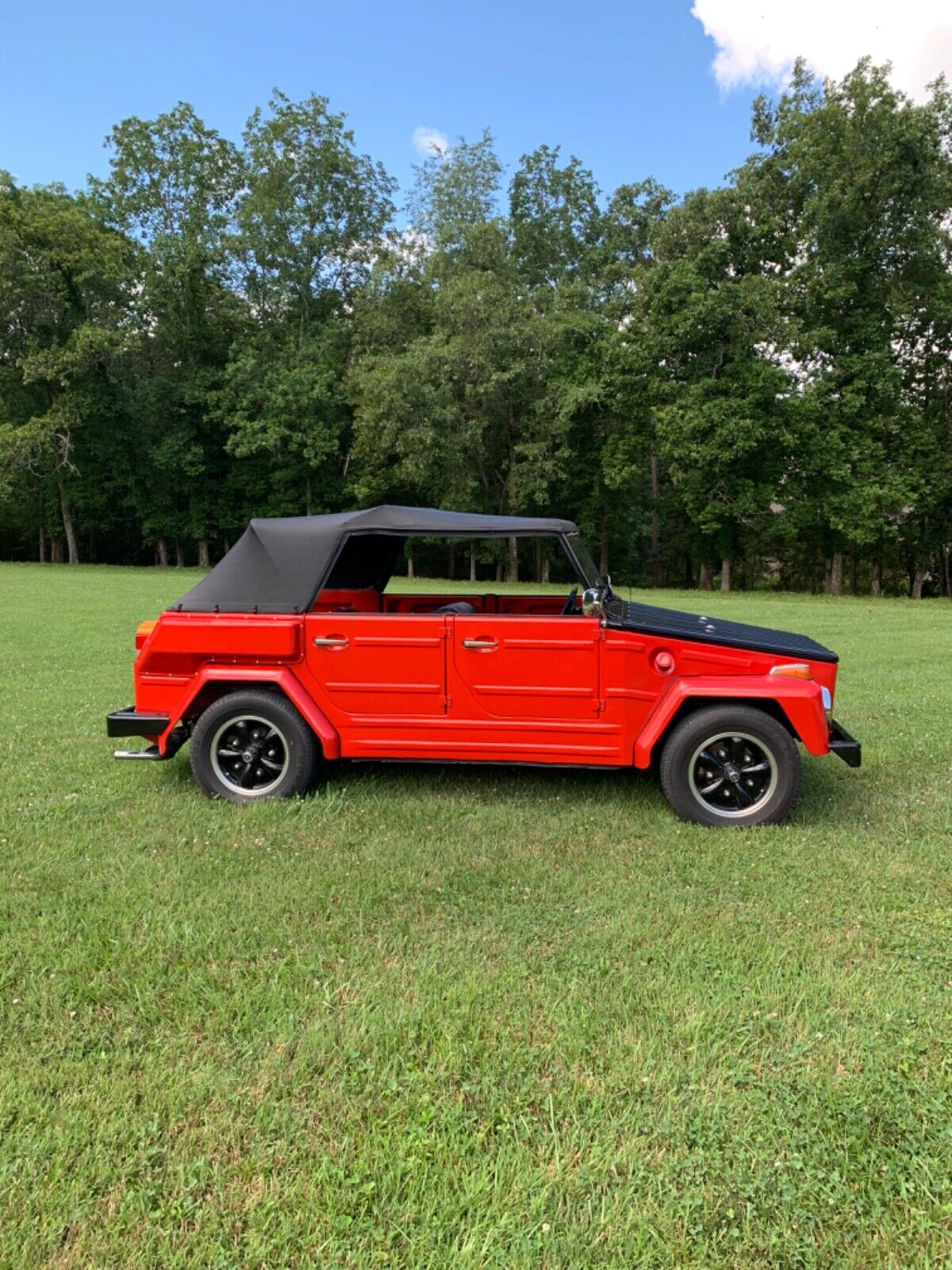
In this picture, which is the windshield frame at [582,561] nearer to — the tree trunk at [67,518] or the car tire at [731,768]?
the car tire at [731,768]

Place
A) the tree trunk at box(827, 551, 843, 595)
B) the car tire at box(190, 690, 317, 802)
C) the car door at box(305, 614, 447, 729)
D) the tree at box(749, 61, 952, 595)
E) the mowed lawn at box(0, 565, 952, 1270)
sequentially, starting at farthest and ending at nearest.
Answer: the tree trunk at box(827, 551, 843, 595) < the tree at box(749, 61, 952, 595) < the car tire at box(190, 690, 317, 802) < the car door at box(305, 614, 447, 729) < the mowed lawn at box(0, 565, 952, 1270)

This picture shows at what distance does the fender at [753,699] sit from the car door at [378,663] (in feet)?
4.03

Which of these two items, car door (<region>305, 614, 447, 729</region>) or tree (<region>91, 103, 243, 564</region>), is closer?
car door (<region>305, 614, 447, 729</region>)

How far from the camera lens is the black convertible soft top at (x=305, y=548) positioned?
4688mm

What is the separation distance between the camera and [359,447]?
33.8m

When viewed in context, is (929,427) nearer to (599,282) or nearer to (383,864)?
(599,282)

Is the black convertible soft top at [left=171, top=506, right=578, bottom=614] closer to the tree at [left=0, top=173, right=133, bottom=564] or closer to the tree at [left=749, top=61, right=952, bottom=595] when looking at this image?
the tree at [left=749, top=61, right=952, bottom=595]

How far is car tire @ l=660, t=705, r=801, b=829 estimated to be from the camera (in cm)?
426

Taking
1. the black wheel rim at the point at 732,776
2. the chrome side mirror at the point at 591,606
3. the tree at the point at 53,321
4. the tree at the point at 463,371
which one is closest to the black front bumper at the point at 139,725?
the chrome side mirror at the point at 591,606

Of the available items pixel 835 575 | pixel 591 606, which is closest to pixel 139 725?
pixel 591 606

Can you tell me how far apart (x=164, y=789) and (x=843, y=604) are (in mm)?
23026

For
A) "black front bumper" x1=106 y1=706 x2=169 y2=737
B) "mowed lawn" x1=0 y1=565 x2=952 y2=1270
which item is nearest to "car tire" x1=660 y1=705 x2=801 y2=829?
"mowed lawn" x1=0 y1=565 x2=952 y2=1270

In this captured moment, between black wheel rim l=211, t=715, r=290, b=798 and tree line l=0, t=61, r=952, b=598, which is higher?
tree line l=0, t=61, r=952, b=598

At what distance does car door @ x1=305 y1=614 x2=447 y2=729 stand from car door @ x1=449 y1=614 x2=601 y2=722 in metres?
0.12
